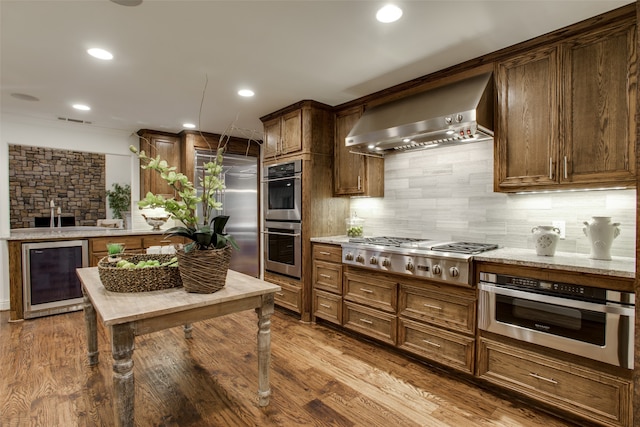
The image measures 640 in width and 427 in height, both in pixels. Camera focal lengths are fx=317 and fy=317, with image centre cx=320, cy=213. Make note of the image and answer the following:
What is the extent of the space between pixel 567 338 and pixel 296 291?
94.7 inches

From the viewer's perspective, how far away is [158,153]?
15.0 feet

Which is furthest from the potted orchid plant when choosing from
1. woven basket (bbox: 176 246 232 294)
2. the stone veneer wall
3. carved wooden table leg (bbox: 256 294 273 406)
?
the stone veneer wall

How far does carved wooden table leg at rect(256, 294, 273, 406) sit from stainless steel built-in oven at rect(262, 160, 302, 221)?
1646 mm

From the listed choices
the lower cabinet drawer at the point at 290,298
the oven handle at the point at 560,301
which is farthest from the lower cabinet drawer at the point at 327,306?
the oven handle at the point at 560,301

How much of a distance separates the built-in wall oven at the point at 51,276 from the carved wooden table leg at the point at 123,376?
124 inches

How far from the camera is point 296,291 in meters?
3.52

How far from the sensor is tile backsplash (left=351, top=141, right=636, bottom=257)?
217cm

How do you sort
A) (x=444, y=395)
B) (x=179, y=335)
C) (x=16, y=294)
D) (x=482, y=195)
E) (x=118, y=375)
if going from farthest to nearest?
1. (x=16, y=294)
2. (x=179, y=335)
3. (x=482, y=195)
4. (x=444, y=395)
5. (x=118, y=375)

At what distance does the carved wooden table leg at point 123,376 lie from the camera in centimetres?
138

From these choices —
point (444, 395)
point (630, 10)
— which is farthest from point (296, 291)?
point (630, 10)

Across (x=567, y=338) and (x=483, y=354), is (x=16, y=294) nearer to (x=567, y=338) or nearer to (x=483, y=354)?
(x=483, y=354)

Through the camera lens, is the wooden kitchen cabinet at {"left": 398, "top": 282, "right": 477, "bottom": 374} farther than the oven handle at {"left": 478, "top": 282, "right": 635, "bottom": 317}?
Yes

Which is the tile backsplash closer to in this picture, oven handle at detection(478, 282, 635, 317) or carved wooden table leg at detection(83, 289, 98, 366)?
oven handle at detection(478, 282, 635, 317)

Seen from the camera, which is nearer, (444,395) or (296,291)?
(444,395)
